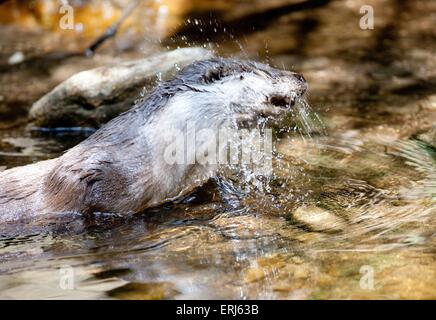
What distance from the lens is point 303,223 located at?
298 cm

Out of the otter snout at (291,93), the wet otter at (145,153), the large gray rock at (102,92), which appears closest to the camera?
the wet otter at (145,153)

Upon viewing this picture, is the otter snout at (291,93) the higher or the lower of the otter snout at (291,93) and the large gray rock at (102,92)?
the lower

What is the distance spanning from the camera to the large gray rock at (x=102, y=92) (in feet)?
15.9

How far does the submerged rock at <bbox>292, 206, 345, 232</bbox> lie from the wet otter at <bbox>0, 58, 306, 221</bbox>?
604mm

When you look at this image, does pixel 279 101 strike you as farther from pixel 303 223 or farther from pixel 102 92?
pixel 102 92

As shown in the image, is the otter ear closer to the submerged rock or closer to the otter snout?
the otter snout

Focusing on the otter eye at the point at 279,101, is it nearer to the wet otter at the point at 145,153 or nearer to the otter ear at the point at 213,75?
the wet otter at the point at 145,153

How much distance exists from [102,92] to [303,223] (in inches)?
96.3

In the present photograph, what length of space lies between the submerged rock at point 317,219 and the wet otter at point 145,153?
60 centimetres

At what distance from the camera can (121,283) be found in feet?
7.57

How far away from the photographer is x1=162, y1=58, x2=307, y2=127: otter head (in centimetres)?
339

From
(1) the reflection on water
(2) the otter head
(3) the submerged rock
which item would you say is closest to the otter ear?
(2) the otter head

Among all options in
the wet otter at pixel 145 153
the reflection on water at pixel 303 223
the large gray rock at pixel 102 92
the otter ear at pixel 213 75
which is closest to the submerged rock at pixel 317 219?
the reflection on water at pixel 303 223

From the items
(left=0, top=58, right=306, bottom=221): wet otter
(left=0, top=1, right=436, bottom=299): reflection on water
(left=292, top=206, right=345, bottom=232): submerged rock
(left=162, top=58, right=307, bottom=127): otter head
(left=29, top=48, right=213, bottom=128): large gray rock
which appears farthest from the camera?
(left=29, top=48, right=213, bottom=128): large gray rock
